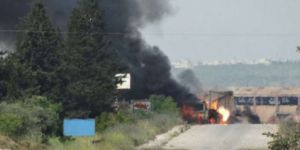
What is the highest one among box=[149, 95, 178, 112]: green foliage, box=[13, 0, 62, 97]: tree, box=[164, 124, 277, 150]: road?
box=[13, 0, 62, 97]: tree

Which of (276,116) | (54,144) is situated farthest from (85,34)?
(276,116)

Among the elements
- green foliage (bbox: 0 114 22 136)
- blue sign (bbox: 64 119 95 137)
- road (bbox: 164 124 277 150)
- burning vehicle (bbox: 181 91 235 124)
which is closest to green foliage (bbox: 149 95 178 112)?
burning vehicle (bbox: 181 91 235 124)

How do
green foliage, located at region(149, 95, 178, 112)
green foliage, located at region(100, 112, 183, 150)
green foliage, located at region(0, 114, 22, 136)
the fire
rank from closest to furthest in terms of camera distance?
green foliage, located at region(0, 114, 22, 136)
green foliage, located at region(100, 112, 183, 150)
green foliage, located at region(149, 95, 178, 112)
the fire

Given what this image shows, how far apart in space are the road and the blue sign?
6.52 meters

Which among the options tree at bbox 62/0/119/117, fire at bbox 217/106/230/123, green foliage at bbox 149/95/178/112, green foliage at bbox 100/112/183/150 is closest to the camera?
green foliage at bbox 100/112/183/150

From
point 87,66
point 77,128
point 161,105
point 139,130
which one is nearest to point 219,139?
point 139,130

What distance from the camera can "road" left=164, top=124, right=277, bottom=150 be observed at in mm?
48603

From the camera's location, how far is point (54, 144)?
39969mm

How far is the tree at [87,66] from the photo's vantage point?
55250 millimetres

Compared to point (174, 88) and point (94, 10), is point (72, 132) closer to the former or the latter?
point (94, 10)

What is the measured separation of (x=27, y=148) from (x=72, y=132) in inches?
210

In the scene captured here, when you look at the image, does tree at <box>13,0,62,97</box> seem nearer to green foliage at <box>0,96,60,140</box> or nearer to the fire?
green foliage at <box>0,96,60,140</box>

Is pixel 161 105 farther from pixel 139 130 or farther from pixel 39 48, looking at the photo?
pixel 39 48

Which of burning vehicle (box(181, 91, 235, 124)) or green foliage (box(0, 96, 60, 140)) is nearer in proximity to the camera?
green foliage (box(0, 96, 60, 140))
